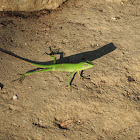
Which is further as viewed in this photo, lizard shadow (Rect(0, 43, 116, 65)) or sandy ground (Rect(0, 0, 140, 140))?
lizard shadow (Rect(0, 43, 116, 65))

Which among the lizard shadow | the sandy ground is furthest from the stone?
the lizard shadow

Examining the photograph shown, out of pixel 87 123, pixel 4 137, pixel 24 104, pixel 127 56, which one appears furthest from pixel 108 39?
pixel 4 137

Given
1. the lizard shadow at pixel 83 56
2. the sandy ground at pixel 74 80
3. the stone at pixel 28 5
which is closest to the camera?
the sandy ground at pixel 74 80

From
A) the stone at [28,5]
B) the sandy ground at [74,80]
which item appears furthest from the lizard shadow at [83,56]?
the stone at [28,5]

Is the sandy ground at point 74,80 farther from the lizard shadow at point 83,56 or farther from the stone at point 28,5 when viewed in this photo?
the stone at point 28,5

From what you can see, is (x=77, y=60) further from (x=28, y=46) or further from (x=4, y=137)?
(x=4, y=137)

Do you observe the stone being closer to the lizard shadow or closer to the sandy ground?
the sandy ground
